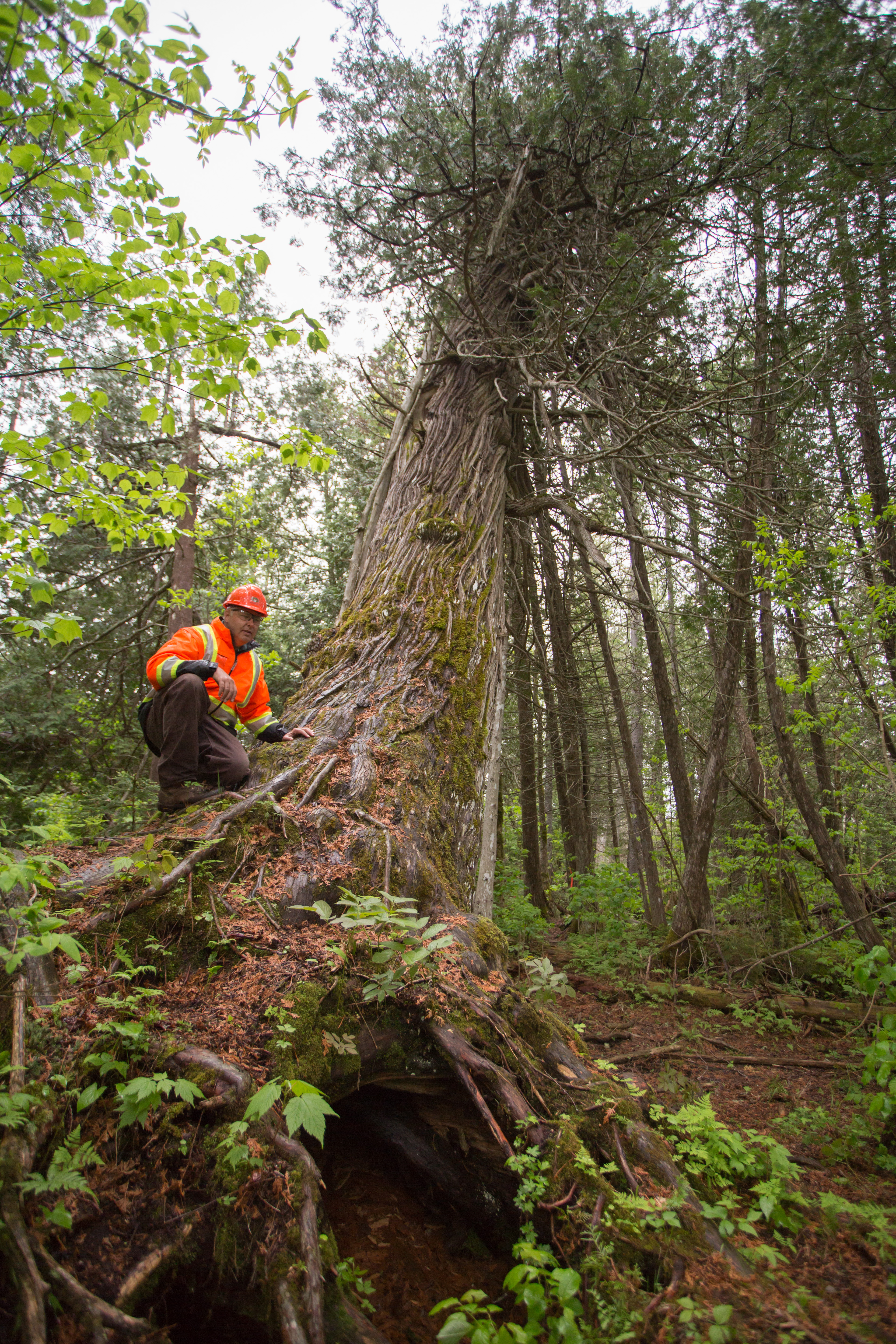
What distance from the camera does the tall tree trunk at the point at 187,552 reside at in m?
8.98

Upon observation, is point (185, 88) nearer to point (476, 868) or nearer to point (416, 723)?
point (416, 723)

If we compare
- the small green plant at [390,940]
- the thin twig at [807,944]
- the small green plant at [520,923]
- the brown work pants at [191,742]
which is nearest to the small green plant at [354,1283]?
the small green plant at [390,940]

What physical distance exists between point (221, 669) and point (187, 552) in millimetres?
6960

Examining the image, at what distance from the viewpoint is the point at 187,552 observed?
379 inches

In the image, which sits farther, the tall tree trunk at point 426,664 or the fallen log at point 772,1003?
the fallen log at point 772,1003

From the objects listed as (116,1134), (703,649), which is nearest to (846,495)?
(116,1134)

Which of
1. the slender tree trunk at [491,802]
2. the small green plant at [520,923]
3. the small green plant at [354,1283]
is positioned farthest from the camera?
the small green plant at [520,923]

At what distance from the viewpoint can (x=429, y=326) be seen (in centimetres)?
651

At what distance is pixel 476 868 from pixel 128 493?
3.42 meters

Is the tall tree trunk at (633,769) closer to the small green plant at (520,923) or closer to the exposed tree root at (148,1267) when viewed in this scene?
the small green plant at (520,923)

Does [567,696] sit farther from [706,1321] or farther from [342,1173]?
[706,1321]

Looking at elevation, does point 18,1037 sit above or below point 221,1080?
above

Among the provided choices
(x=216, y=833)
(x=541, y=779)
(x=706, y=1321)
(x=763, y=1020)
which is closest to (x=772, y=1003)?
(x=763, y=1020)

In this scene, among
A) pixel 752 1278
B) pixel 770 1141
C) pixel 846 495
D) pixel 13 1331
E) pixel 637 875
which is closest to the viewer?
pixel 13 1331
